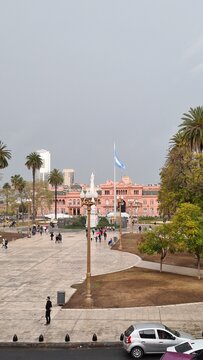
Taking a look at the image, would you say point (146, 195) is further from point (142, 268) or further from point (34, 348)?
point (34, 348)

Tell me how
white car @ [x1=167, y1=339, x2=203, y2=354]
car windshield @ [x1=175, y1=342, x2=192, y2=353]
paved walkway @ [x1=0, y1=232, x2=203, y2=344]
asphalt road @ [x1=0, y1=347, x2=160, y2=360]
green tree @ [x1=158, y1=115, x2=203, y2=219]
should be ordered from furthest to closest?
green tree @ [x1=158, y1=115, x2=203, y2=219]
paved walkway @ [x1=0, y1=232, x2=203, y2=344]
asphalt road @ [x1=0, y1=347, x2=160, y2=360]
car windshield @ [x1=175, y1=342, x2=192, y2=353]
white car @ [x1=167, y1=339, x2=203, y2=354]

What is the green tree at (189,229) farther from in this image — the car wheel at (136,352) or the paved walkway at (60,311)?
the car wheel at (136,352)

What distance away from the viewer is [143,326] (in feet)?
59.4

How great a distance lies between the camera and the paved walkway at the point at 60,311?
20094 millimetres

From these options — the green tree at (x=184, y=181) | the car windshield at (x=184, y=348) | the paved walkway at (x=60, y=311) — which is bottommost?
the paved walkway at (x=60, y=311)

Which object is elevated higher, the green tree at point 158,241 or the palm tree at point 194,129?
the palm tree at point 194,129

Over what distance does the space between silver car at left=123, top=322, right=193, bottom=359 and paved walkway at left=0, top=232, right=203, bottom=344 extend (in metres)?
1.63

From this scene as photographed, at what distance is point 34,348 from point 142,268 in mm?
21477

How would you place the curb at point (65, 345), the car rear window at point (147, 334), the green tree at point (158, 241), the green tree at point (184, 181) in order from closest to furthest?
the car rear window at point (147, 334), the curb at point (65, 345), the green tree at point (158, 241), the green tree at point (184, 181)

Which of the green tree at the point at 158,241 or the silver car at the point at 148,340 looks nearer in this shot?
the silver car at the point at 148,340

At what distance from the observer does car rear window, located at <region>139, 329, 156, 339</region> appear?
17562 millimetres

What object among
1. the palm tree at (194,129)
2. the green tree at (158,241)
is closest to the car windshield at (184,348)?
the green tree at (158,241)

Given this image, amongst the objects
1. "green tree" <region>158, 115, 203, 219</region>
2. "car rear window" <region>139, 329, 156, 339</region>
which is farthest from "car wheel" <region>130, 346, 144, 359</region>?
"green tree" <region>158, 115, 203, 219</region>

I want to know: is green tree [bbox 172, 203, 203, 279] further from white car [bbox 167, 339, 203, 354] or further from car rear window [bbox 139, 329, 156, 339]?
white car [bbox 167, 339, 203, 354]
